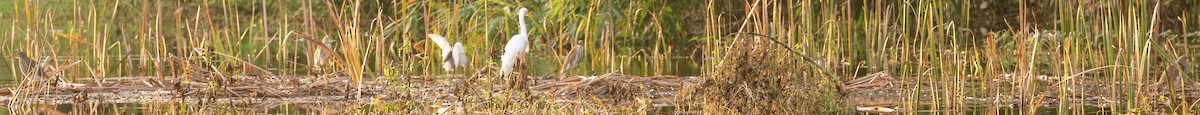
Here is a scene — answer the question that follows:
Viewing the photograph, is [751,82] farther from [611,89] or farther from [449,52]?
[449,52]

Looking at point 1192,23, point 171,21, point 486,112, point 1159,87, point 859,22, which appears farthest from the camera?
point 171,21

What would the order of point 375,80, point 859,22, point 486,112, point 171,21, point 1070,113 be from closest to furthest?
point 486,112 → point 1070,113 → point 375,80 → point 859,22 → point 171,21

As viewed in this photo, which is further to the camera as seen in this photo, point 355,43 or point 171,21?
point 171,21

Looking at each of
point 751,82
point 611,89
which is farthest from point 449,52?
point 751,82

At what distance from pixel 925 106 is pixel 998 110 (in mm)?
177

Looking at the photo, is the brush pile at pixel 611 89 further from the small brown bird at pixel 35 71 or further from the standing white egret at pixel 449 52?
the small brown bird at pixel 35 71

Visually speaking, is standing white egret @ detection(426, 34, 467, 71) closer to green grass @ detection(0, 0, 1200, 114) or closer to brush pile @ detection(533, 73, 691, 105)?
green grass @ detection(0, 0, 1200, 114)

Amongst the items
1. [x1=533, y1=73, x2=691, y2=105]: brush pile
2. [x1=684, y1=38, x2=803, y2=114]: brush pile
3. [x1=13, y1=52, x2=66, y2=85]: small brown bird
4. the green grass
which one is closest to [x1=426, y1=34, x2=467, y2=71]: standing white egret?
the green grass

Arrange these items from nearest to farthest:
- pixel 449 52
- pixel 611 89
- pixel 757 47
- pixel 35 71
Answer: pixel 757 47 → pixel 35 71 → pixel 611 89 → pixel 449 52

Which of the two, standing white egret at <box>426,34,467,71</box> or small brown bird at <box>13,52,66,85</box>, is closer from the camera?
small brown bird at <box>13,52,66,85</box>

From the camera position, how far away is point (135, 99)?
19.9ft

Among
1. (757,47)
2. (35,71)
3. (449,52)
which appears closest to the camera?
(757,47)

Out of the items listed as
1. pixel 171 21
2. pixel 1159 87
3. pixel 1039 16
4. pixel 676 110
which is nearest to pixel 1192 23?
pixel 1039 16

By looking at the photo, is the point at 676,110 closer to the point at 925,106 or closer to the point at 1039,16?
the point at 925,106
